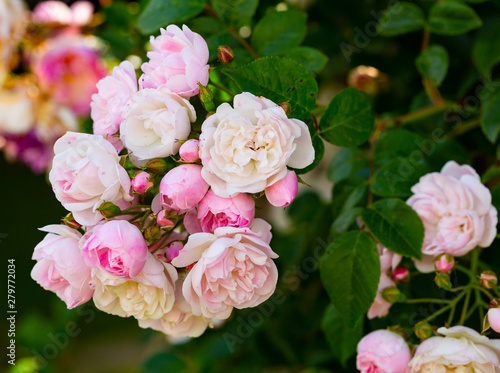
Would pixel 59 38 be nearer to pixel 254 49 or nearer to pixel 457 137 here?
pixel 254 49

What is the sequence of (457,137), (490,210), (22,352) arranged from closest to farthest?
1. (490,210)
2. (457,137)
3. (22,352)

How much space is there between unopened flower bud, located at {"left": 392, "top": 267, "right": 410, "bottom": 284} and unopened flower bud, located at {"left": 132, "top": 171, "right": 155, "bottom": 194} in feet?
1.16

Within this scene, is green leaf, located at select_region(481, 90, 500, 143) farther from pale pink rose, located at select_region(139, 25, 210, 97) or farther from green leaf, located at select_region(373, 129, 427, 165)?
pale pink rose, located at select_region(139, 25, 210, 97)

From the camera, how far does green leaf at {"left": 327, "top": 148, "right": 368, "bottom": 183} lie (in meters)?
0.83

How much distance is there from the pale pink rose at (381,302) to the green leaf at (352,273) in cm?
6

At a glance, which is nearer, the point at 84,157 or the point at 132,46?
the point at 84,157

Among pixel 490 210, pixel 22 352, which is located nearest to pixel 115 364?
pixel 22 352

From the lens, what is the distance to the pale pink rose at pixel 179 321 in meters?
0.59

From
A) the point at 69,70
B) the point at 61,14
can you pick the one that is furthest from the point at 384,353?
the point at 61,14

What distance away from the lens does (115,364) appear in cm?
255

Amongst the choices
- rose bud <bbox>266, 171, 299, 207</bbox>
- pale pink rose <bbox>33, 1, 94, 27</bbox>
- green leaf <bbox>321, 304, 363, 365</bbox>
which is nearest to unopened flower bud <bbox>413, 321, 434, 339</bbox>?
green leaf <bbox>321, 304, 363, 365</bbox>

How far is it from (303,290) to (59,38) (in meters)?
0.88

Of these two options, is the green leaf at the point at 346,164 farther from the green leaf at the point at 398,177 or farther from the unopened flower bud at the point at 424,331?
the unopened flower bud at the point at 424,331

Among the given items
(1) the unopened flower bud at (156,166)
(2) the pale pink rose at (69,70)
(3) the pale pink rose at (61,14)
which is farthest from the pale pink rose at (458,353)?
(3) the pale pink rose at (61,14)
